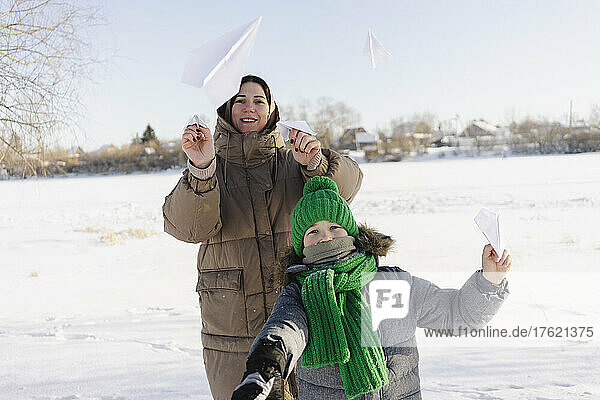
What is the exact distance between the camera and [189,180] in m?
1.98

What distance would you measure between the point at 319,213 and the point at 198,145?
52 centimetres

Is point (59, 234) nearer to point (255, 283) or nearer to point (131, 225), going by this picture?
point (131, 225)

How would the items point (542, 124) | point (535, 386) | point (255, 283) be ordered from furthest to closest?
point (542, 124)
point (535, 386)
point (255, 283)

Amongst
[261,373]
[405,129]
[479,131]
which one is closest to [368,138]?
[405,129]

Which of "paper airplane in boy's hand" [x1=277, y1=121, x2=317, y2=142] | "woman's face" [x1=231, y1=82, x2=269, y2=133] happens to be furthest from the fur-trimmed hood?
"woman's face" [x1=231, y1=82, x2=269, y2=133]

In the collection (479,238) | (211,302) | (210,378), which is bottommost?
(479,238)

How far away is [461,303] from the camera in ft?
5.31

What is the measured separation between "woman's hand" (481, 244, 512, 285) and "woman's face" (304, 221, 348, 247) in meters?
0.45

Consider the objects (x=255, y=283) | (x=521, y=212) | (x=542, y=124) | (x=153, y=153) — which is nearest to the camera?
(x=255, y=283)

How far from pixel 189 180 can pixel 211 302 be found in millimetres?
556

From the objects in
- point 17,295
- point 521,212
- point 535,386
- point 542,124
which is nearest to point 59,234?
point 17,295

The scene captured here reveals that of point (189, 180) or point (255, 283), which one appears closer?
point (189, 180)

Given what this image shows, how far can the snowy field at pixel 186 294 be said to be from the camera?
12.7 ft

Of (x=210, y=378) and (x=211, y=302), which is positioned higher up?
(x=211, y=302)
